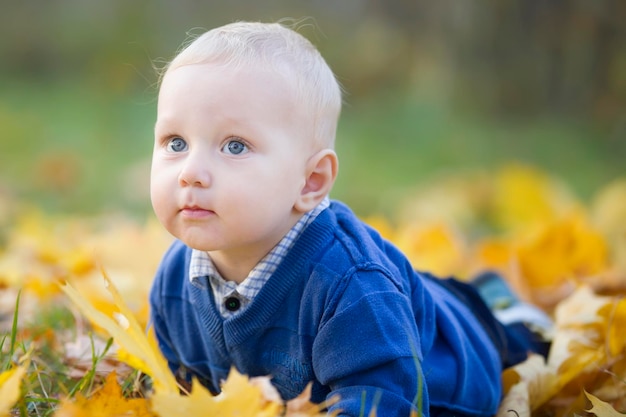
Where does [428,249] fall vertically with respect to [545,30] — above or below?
below

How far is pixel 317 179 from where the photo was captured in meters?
1.48

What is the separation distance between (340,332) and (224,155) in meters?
0.35

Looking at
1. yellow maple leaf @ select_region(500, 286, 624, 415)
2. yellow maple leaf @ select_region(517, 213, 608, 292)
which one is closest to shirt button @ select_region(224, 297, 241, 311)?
yellow maple leaf @ select_region(500, 286, 624, 415)

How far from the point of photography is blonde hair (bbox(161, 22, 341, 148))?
4.54 ft

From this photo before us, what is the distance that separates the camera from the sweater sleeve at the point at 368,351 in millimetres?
1313

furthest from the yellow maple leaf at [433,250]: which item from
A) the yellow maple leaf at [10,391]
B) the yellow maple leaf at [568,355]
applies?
the yellow maple leaf at [10,391]

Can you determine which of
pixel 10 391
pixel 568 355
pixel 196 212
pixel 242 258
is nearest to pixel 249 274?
pixel 242 258

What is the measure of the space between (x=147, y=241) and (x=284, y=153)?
1440mm

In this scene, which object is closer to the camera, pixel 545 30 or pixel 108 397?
pixel 108 397

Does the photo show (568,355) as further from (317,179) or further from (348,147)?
(348,147)

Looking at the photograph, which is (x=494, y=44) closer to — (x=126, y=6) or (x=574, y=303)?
(x=126, y=6)

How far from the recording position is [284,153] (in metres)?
1.39

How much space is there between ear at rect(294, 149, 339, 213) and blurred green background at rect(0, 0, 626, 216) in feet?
8.25

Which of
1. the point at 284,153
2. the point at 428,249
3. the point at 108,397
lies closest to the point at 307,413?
the point at 108,397
